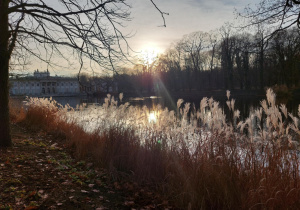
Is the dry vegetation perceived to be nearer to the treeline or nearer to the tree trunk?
the tree trunk

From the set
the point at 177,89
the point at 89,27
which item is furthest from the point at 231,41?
the point at 89,27

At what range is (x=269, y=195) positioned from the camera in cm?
312

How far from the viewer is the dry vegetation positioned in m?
3.29

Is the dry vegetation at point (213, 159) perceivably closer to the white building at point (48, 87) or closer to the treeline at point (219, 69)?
the treeline at point (219, 69)

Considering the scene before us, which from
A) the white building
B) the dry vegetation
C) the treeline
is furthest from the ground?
the white building

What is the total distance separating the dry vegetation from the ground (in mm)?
278

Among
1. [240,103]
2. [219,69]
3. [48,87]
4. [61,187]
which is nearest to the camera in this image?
[61,187]

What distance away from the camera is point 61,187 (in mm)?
3775

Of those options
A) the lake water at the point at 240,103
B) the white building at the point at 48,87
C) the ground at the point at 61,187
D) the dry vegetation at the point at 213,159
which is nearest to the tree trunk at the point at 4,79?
the ground at the point at 61,187

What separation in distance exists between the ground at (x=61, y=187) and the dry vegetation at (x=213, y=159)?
278 mm

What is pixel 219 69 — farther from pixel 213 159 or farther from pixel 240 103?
pixel 213 159

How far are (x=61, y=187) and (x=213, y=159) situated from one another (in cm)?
236

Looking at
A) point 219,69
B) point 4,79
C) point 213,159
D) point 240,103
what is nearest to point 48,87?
point 219,69

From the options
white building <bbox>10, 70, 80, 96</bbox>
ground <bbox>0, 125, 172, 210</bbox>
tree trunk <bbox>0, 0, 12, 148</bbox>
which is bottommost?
ground <bbox>0, 125, 172, 210</bbox>
